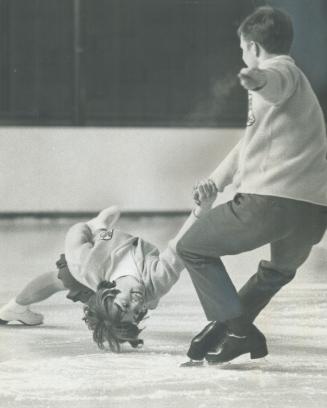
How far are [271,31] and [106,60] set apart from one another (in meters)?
1.04

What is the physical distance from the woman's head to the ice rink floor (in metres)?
0.03

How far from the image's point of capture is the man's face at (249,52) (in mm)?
1740

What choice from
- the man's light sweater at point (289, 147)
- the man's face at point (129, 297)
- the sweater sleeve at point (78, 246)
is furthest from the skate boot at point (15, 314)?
the man's light sweater at point (289, 147)

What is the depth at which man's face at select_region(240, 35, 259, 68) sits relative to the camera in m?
1.74

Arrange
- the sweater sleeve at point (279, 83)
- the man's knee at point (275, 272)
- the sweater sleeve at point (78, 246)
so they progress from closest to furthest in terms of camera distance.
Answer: the sweater sleeve at point (279, 83) < the man's knee at point (275, 272) < the sweater sleeve at point (78, 246)

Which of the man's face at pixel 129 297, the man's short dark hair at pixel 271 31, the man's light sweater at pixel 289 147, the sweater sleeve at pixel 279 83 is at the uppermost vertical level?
the man's short dark hair at pixel 271 31

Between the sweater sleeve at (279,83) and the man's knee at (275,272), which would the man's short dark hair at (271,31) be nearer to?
the sweater sleeve at (279,83)

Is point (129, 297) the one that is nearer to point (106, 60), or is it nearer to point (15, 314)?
point (15, 314)

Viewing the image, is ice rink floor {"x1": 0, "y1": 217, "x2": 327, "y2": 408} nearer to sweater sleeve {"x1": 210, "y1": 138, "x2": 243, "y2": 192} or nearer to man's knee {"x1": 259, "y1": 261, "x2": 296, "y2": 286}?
man's knee {"x1": 259, "y1": 261, "x2": 296, "y2": 286}

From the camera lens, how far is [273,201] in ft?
5.56

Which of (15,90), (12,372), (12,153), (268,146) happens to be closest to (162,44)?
(15,90)

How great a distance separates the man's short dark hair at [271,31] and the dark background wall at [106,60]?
492 millimetres

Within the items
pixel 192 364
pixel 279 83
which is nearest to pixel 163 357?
pixel 192 364

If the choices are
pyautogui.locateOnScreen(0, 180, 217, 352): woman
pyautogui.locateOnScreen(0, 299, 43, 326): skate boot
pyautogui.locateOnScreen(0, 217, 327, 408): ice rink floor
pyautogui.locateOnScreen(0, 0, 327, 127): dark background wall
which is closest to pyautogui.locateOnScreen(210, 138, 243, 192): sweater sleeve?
pyautogui.locateOnScreen(0, 180, 217, 352): woman
